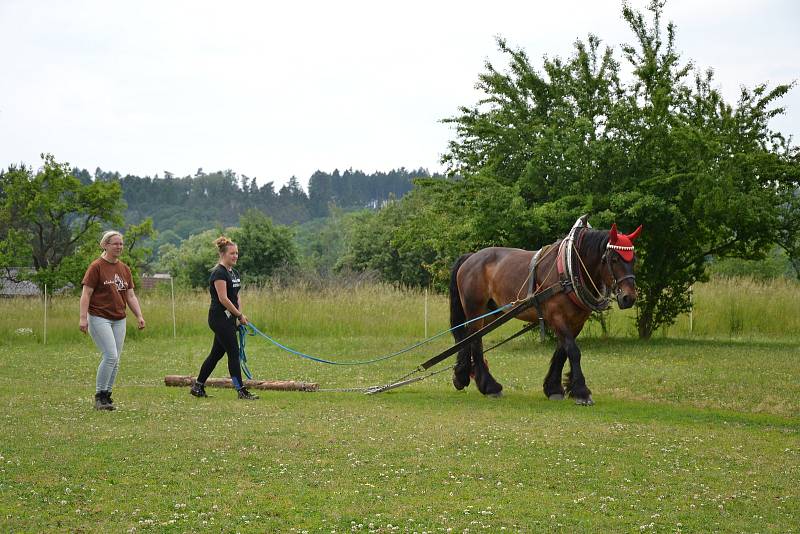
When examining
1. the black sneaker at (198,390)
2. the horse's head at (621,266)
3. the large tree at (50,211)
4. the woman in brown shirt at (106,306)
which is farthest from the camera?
the large tree at (50,211)

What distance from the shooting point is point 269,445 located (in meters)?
8.52

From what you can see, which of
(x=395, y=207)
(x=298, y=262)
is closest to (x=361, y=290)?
(x=298, y=262)

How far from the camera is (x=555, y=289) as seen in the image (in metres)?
11.5

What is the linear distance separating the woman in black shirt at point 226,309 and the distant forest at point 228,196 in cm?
12456

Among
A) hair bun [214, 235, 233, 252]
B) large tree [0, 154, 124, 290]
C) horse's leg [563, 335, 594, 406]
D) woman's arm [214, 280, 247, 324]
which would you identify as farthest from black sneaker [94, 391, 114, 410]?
large tree [0, 154, 124, 290]

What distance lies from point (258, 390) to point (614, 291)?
17.8 ft

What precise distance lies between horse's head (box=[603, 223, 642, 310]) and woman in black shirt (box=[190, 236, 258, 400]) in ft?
15.3

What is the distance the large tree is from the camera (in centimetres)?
3700

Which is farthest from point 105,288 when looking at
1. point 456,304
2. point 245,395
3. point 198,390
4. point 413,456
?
point 456,304

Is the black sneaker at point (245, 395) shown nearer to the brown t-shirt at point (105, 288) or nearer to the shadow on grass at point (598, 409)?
the shadow on grass at point (598, 409)

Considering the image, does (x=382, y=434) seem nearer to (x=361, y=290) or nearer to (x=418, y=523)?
(x=418, y=523)

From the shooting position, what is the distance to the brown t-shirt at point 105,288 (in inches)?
417

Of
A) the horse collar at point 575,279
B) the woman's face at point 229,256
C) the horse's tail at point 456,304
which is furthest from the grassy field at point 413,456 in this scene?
the woman's face at point 229,256

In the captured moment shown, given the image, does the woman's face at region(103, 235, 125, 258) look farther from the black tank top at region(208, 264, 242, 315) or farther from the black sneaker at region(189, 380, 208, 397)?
the black sneaker at region(189, 380, 208, 397)
